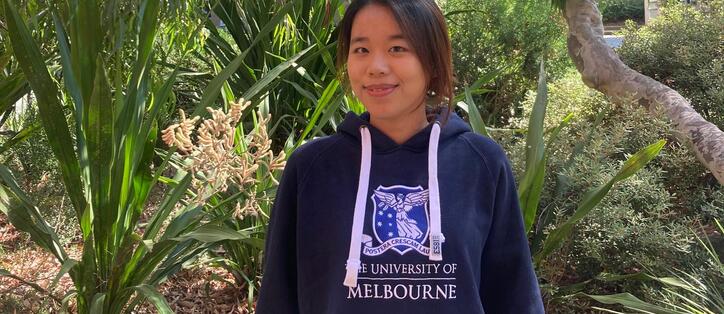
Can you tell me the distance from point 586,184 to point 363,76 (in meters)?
2.25

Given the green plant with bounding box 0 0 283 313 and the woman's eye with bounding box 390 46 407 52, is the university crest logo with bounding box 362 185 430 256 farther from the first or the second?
the green plant with bounding box 0 0 283 313

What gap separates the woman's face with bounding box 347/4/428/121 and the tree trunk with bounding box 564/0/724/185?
110 inches

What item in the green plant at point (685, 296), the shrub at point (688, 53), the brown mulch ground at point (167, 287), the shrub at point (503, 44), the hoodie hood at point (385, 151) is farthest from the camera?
the shrub at point (503, 44)

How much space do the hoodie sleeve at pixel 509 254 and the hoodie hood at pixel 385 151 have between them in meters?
0.12

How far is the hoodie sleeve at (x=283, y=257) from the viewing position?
1.36 meters

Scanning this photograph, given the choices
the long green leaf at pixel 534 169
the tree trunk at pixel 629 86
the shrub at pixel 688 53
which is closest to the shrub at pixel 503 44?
the shrub at pixel 688 53

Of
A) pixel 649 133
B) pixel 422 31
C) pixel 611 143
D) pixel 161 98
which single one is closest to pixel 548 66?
pixel 649 133

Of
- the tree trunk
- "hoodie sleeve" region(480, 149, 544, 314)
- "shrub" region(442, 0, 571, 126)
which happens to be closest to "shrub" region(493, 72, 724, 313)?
the tree trunk

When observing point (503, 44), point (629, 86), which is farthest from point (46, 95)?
point (503, 44)

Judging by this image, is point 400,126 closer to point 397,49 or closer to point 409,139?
point 409,139

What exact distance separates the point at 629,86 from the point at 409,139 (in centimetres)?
348

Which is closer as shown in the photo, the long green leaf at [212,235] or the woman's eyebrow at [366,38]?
the woman's eyebrow at [366,38]

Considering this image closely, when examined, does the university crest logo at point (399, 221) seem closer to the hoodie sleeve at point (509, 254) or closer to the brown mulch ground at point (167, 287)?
the hoodie sleeve at point (509, 254)

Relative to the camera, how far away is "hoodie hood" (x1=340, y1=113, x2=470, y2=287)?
125 centimetres
